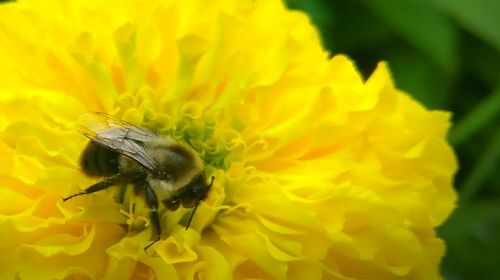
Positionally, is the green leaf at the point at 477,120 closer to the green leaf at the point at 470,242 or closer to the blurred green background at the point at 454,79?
the blurred green background at the point at 454,79

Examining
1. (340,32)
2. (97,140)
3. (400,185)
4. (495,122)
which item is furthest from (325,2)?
(97,140)

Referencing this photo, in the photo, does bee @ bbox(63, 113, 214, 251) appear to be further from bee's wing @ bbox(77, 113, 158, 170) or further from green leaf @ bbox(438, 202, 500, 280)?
green leaf @ bbox(438, 202, 500, 280)

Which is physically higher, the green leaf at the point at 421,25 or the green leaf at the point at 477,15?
the green leaf at the point at 477,15

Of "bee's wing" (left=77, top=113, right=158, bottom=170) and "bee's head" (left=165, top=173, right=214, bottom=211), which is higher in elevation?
"bee's wing" (left=77, top=113, right=158, bottom=170)

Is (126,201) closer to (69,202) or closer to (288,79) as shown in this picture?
(69,202)

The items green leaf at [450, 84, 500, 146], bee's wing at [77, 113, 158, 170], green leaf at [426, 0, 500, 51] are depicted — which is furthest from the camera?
green leaf at [450, 84, 500, 146]

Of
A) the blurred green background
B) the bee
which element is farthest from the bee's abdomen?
the blurred green background

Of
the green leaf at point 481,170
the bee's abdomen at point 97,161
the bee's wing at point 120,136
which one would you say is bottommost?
the green leaf at point 481,170

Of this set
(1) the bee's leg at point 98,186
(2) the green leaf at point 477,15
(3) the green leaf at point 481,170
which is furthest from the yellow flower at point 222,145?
(3) the green leaf at point 481,170
